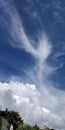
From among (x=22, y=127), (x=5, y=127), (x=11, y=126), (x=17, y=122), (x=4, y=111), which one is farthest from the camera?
(x=4, y=111)

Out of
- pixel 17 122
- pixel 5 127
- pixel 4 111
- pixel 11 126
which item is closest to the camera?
pixel 5 127

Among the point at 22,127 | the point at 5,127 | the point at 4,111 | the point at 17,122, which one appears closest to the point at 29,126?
the point at 22,127

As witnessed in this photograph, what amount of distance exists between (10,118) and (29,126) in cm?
3318

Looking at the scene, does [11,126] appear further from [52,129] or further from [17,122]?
[52,129]

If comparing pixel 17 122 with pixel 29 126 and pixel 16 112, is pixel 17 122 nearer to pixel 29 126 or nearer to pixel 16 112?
pixel 16 112

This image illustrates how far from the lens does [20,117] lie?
15125 centimetres

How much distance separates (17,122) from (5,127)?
19.8 m

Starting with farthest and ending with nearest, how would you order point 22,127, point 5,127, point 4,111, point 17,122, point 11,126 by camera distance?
point 4,111
point 17,122
point 11,126
point 5,127
point 22,127

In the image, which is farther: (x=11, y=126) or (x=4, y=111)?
(x=4, y=111)

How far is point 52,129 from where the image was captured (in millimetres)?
171125

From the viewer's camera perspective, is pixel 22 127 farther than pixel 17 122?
No

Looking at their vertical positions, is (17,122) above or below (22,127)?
above

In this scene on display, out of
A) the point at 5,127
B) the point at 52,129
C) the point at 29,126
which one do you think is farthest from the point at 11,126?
the point at 52,129

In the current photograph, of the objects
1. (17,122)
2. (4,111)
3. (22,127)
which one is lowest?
(22,127)
